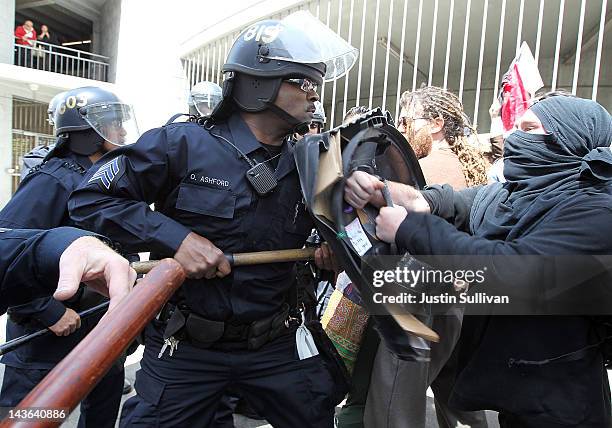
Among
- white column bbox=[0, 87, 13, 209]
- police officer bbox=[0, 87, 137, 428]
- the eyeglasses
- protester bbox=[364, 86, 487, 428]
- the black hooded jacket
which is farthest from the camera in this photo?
white column bbox=[0, 87, 13, 209]

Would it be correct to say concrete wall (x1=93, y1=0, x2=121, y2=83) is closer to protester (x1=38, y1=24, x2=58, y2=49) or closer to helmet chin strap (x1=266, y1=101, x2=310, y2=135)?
protester (x1=38, y1=24, x2=58, y2=49)

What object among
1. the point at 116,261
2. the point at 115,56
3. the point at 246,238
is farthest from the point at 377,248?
the point at 115,56

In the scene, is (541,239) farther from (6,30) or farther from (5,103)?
(6,30)

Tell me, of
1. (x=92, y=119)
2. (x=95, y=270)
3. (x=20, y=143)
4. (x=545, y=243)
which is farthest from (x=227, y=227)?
(x=20, y=143)

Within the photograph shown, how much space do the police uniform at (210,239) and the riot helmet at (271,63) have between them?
0.15 metres

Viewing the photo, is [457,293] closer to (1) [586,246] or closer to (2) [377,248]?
(2) [377,248]

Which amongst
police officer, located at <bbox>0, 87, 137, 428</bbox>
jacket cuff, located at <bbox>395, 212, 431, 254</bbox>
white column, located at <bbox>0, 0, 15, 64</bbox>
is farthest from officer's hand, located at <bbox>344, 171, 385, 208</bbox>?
white column, located at <bbox>0, 0, 15, 64</bbox>

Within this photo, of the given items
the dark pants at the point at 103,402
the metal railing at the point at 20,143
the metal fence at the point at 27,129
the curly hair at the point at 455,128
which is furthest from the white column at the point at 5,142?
the curly hair at the point at 455,128

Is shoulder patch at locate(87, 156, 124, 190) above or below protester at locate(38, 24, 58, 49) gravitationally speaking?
below

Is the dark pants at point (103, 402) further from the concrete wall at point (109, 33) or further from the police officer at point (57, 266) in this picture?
the concrete wall at point (109, 33)

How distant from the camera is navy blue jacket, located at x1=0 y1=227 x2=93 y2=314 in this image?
121 cm

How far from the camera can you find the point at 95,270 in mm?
1035

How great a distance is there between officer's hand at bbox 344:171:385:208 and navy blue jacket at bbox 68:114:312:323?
0.40 meters

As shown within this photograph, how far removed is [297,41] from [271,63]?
0.14 m
